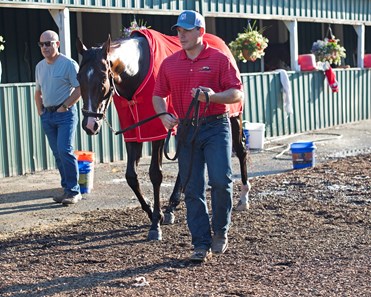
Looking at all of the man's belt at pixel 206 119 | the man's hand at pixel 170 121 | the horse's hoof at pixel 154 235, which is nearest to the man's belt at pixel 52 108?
the horse's hoof at pixel 154 235

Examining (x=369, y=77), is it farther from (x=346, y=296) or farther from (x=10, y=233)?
(x=346, y=296)

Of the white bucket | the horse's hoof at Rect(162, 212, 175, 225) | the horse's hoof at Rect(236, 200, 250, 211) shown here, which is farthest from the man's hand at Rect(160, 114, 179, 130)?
the white bucket

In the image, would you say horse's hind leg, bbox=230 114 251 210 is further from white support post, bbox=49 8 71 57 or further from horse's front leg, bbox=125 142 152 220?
white support post, bbox=49 8 71 57

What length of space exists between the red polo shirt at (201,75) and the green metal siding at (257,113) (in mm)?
5332

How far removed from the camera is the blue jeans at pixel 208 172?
645 centimetres

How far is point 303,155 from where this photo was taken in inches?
464

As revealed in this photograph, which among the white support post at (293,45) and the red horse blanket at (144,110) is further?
the white support post at (293,45)

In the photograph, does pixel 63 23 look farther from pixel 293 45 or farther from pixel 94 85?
pixel 293 45

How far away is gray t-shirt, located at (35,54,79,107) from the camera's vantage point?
372 inches

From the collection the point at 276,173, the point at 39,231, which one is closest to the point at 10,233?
the point at 39,231

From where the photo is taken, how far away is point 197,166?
657 cm

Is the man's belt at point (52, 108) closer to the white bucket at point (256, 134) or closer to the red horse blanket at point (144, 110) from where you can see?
the red horse blanket at point (144, 110)

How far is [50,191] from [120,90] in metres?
3.08

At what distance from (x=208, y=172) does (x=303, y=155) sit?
18.1ft
